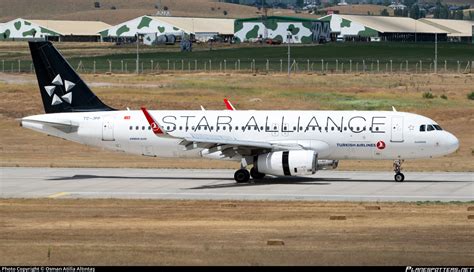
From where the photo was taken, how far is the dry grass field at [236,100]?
6562 cm

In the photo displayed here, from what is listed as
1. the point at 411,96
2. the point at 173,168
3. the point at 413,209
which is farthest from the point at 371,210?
the point at 411,96

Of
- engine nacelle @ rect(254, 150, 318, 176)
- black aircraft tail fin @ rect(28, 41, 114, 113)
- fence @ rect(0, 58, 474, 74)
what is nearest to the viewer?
engine nacelle @ rect(254, 150, 318, 176)

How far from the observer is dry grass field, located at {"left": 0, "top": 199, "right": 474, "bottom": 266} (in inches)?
1203

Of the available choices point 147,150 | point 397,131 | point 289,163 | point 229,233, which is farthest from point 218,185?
point 229,233

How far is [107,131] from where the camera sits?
5622 cm

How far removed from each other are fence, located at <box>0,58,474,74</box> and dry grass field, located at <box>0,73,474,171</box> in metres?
13.7

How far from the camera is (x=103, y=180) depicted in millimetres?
55062

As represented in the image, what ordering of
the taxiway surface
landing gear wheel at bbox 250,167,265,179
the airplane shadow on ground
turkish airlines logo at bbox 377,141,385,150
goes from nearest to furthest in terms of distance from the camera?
the taxiway surface → the airplane shadow on ground → turkish airlines logo at bbox 377,141,385,150 → landing gear wheel at bbox 250,167,265,179

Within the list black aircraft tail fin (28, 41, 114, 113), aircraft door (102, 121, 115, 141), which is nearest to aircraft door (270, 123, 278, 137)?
aircraft door (102, 121, 115, 141)

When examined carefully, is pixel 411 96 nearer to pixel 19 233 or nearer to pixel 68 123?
pixel 68 123

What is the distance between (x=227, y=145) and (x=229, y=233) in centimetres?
1747

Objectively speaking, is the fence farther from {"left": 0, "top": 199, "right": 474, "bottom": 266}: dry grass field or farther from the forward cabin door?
{"left": 0, "top": 199, "right": 474, "bottom": 266}: dry grass field

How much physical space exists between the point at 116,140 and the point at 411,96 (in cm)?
4553

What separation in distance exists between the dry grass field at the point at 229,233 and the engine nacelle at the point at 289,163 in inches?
266
